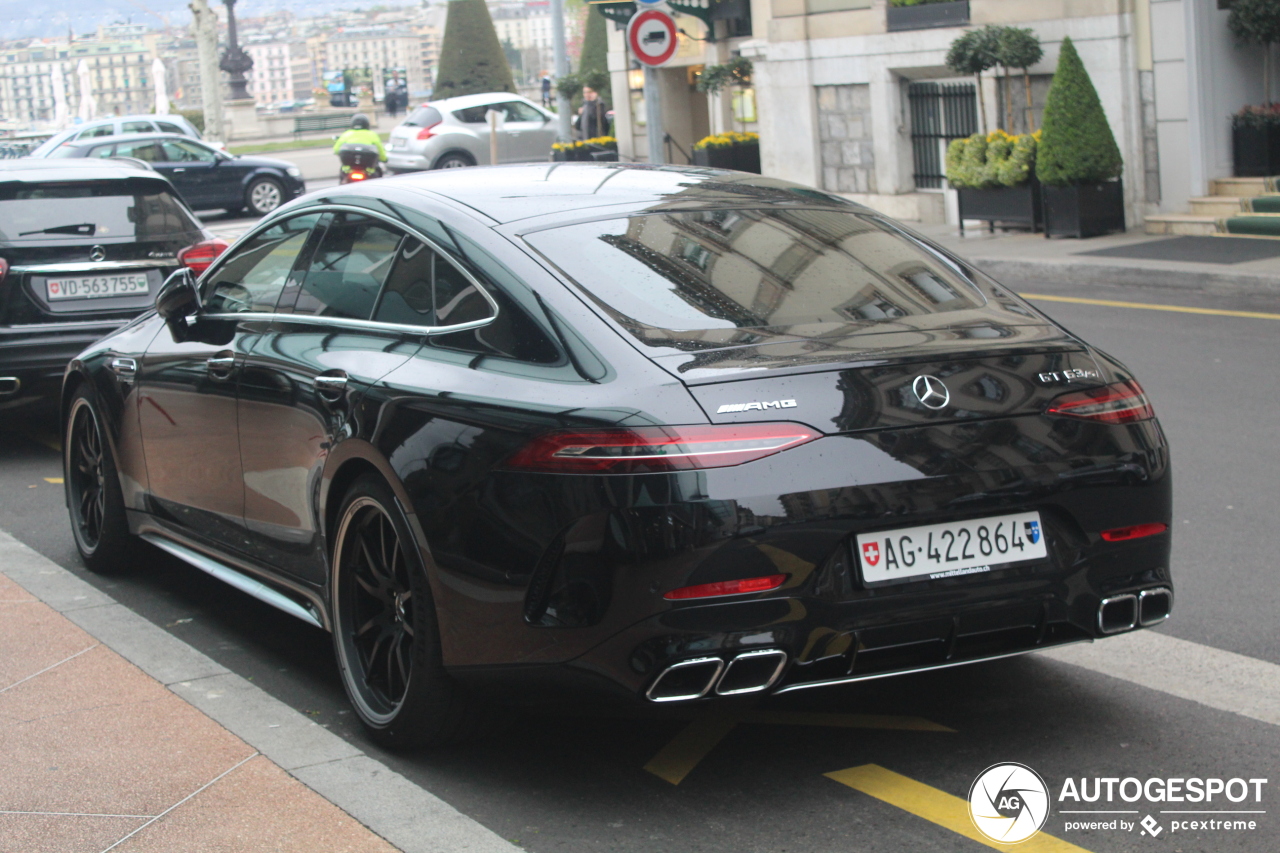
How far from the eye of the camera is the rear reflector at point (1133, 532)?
395 cm

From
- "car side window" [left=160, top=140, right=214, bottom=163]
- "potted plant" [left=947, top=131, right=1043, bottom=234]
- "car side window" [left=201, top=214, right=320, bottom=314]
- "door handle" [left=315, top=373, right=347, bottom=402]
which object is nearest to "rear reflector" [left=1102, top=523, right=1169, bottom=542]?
"door handle" [left=315, top=373, right=347, bottom=402]

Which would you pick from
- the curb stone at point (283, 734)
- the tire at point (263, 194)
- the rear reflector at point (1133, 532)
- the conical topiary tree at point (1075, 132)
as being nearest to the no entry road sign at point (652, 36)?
the conical topiary tree at point (1075, 132)

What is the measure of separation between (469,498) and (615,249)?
0.85m

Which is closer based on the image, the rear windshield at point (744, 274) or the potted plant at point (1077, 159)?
the rear windshield at point (744, 274)

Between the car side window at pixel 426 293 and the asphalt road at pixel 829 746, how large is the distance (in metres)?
1.09

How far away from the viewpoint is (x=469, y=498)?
12.7ft

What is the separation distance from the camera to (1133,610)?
4020mm

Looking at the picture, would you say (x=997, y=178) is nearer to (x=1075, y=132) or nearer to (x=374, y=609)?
(x=1075, y=132)

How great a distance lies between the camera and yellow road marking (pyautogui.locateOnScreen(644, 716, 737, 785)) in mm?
4129

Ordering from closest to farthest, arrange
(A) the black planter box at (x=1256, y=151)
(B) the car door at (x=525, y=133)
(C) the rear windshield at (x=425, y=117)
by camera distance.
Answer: (A) the black planter box at (x=1256, y=151), (C) the rear windshield at (x=425, y=117), (B) the car door at (x=525, y=133)

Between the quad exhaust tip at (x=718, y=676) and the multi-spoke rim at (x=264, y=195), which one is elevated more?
the multi-spoke rim at (x=264, y=195)

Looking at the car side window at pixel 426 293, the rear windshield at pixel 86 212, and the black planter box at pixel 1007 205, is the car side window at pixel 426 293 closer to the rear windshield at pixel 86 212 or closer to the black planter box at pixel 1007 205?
the rear windshield at pixel 86 212

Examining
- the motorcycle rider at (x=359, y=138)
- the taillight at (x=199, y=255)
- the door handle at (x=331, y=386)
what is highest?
the motorcycle rider at (x=359, y=138)

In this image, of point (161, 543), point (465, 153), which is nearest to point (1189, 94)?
point (161, 543)
